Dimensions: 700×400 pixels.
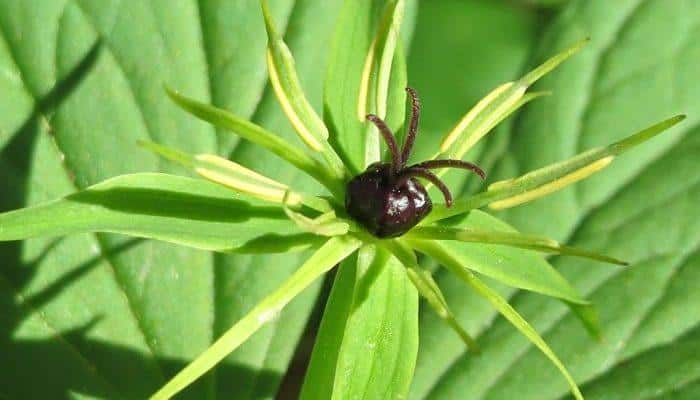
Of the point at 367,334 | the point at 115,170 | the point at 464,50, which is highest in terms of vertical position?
the point at 464,50

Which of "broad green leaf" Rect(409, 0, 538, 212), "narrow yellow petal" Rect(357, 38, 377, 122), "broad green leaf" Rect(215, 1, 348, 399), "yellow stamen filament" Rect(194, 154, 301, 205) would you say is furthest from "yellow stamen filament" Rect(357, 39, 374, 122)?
"broad green leaf" Rect(409, 0, 538, 212)

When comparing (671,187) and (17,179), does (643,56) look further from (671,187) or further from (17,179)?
(17,179)

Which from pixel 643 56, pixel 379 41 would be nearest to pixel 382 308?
pixel 379 41

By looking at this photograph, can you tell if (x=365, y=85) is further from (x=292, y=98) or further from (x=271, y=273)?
(x=271, y=273)

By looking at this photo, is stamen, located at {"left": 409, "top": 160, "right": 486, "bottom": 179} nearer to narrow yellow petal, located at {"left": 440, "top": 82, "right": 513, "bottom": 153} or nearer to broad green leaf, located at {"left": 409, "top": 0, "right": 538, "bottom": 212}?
narrow yellow petal, located at {"left": 440, "top": 82, "right": 513, "bottom": 153}

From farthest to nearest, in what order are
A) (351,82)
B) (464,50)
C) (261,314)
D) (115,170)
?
(464,50)
(115,170)
(351,82)
(261,314)

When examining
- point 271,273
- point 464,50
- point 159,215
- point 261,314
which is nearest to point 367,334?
point 261,314
